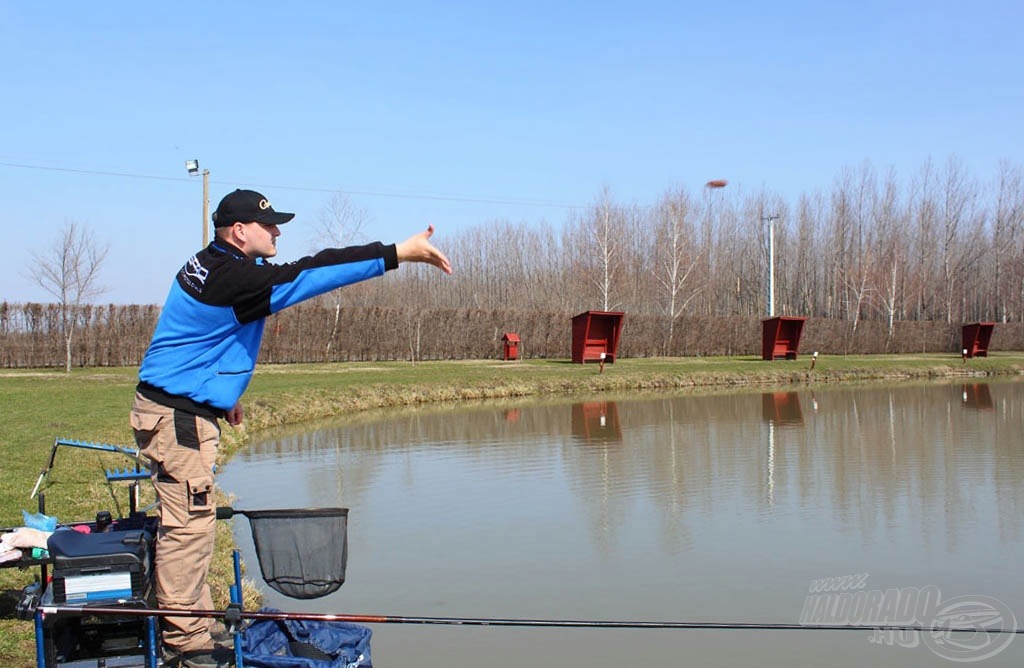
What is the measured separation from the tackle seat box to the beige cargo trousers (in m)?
0.11

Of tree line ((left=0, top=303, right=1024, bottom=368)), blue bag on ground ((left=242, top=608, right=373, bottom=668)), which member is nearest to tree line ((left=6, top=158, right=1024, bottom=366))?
tree line ((left=0, top=303, right=1024, bottom=368))

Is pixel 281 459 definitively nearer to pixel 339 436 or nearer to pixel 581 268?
pixel 339 436

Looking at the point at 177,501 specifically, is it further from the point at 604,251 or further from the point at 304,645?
the point at 604,251

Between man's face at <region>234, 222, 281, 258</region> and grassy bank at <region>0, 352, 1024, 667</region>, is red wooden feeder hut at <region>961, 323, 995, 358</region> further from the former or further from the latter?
man's face at <region>234, 222, 281, 258</region>

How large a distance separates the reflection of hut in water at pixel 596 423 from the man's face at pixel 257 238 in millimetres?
10819

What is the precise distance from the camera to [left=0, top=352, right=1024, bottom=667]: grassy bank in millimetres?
7734

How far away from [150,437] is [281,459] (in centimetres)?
913

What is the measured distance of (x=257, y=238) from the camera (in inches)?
161

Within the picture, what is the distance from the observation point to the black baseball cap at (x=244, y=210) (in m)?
4.05

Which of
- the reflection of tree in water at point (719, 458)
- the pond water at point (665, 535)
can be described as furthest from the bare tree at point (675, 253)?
the pond water at point (665, 535)

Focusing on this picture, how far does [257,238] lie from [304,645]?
185 cm

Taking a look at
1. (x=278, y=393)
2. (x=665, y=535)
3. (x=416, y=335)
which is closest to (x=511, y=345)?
(x=416, y=335)

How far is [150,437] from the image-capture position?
154 inches

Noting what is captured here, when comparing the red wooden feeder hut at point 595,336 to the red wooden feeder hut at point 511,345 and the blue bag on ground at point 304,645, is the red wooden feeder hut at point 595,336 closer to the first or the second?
the red wooden feeder hut at point 511,345
